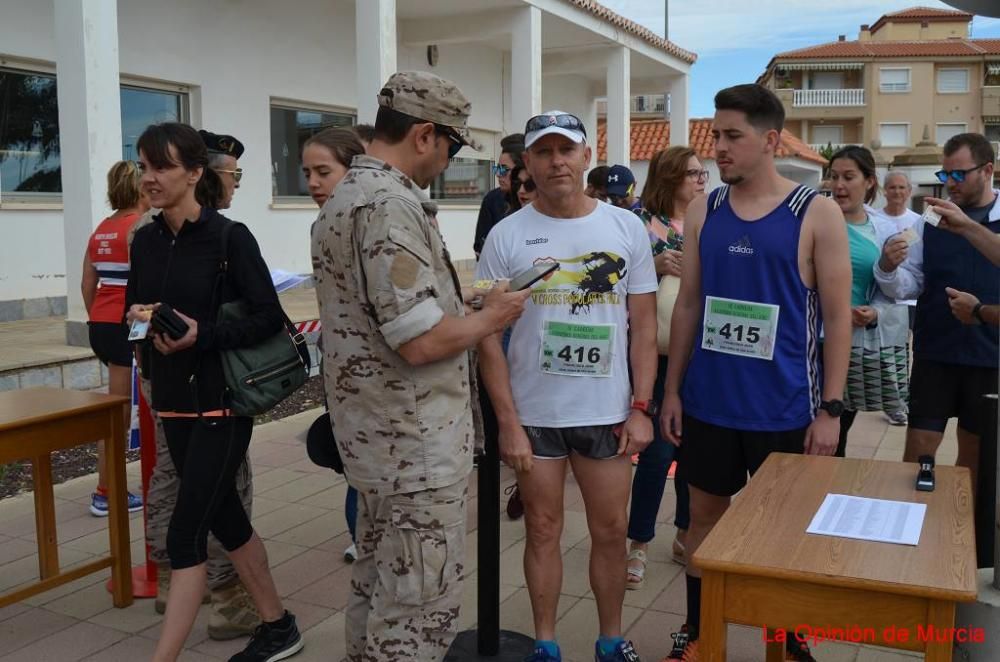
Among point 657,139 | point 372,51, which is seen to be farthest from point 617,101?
point 657,139

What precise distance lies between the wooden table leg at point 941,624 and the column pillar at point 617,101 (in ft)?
51.6

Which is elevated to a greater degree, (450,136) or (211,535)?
(450,136)

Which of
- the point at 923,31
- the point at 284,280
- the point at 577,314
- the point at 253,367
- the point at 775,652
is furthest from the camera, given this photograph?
the point at 923,31

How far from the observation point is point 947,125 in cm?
5316

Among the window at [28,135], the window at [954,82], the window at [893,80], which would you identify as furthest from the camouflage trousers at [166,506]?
the window at [954,82]

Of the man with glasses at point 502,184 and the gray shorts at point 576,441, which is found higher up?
the man with glasses at point 502,184

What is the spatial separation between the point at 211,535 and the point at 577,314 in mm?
1749

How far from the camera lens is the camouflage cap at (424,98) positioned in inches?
91.7

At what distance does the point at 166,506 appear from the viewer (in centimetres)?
342

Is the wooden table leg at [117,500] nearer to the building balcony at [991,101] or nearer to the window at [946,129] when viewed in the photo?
the window at [946,129]

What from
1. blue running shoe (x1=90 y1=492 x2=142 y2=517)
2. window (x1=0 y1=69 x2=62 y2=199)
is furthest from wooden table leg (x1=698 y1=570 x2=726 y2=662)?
window (x1=0 y1=69 x2=62 y2=199)

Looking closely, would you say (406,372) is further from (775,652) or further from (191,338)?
(775,652)

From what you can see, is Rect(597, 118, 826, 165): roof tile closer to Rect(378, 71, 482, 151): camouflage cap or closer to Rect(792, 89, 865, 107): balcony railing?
Rect(378, 71, 482, 151): camouflage cap

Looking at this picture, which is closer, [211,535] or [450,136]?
[450,136]
